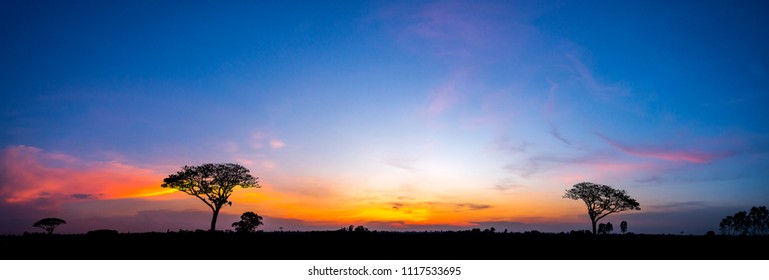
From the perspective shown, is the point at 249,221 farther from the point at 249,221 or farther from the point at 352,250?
the point at 352,250

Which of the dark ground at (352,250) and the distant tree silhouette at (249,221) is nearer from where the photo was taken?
the dark ground at (352,250)

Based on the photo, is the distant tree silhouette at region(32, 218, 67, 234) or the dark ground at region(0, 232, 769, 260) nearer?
the dark ground at region(0, 232, 769, 260)

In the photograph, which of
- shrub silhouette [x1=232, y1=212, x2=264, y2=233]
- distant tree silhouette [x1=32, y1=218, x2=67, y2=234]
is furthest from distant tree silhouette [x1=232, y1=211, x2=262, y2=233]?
distant tree silhouette [x1=32, y1=218, x2=67, y2=234]

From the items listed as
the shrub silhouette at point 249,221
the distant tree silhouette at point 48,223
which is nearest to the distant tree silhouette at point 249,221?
the shrub silhouette at point 249,221

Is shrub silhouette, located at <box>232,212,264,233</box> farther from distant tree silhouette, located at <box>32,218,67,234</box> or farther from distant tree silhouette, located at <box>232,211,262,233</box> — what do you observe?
distant tree silhouette, located at <box>32,218,67,234</box>

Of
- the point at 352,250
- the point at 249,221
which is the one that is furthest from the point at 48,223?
the point at 352,250

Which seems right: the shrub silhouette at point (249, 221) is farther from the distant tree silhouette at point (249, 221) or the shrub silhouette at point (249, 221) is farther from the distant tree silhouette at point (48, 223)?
the distant tree silhouette at point (48, 223)

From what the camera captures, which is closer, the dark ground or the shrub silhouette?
the dark ground

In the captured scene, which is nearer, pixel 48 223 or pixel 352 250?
pixel 352 250

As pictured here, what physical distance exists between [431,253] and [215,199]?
43138 mm

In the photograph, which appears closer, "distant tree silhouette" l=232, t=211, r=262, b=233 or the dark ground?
the dark ground
